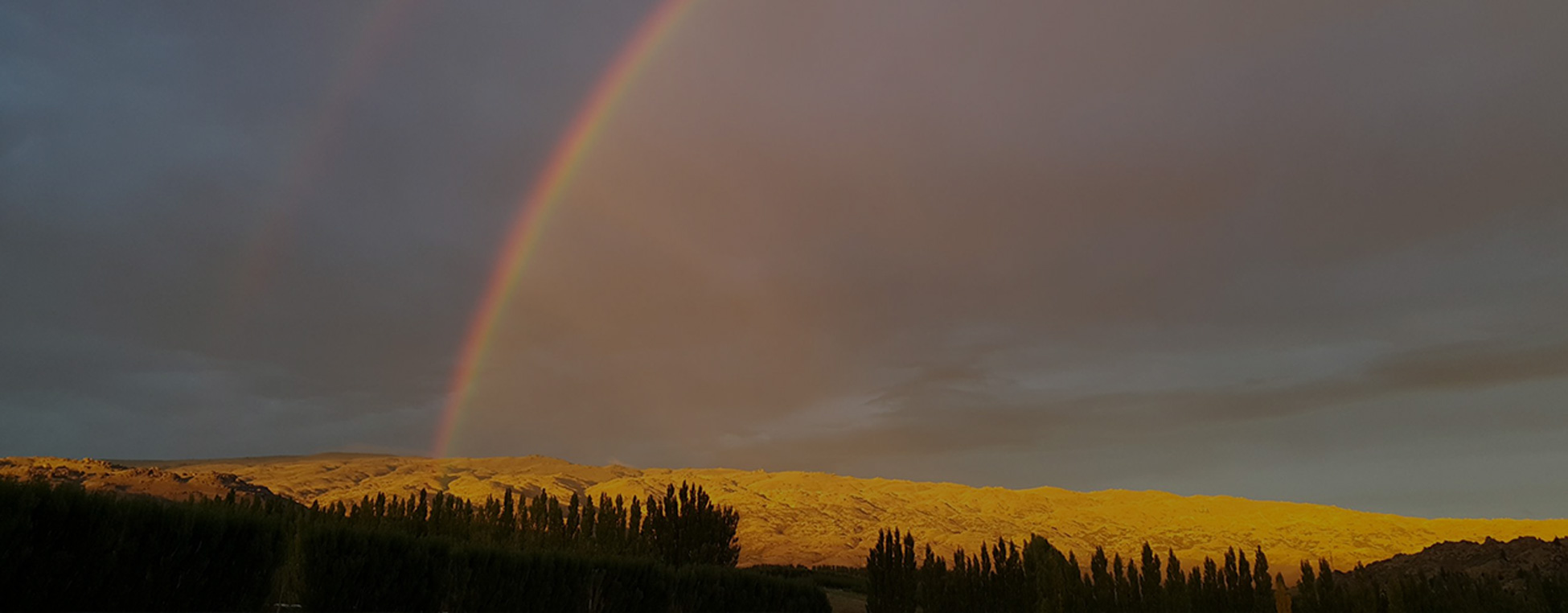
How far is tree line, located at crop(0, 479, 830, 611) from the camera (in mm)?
10383

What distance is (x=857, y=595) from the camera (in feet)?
153

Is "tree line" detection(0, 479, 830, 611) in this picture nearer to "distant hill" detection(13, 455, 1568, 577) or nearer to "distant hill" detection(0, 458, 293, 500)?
"distant hill" detection(0, 458, 293, 500)

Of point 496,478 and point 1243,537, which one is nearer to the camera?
point 1243,537

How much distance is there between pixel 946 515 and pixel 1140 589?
65679 mm

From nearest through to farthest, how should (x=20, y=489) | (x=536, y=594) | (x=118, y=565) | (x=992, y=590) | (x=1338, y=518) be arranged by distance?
(x=20, y=489) → (x=118, y=565) → (x=536, y=594) → (x=992, y=590) → (x=1338, y=518)

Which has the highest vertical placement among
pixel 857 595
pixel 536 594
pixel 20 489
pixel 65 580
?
pixel 20 489

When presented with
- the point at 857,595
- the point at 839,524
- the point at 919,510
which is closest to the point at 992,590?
the point at 857,595

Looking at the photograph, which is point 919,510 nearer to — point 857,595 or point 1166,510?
point 1166,510

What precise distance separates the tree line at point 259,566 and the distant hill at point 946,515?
57964 millimetres

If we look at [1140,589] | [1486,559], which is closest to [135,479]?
[1140,589]

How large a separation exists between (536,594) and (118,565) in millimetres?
7830

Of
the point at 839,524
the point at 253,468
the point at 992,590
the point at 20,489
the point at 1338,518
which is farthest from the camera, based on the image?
the point at 253,468

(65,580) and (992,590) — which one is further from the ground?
(65,580)

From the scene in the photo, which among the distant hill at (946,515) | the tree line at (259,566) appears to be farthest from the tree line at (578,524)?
the distant hill at (946,515)
